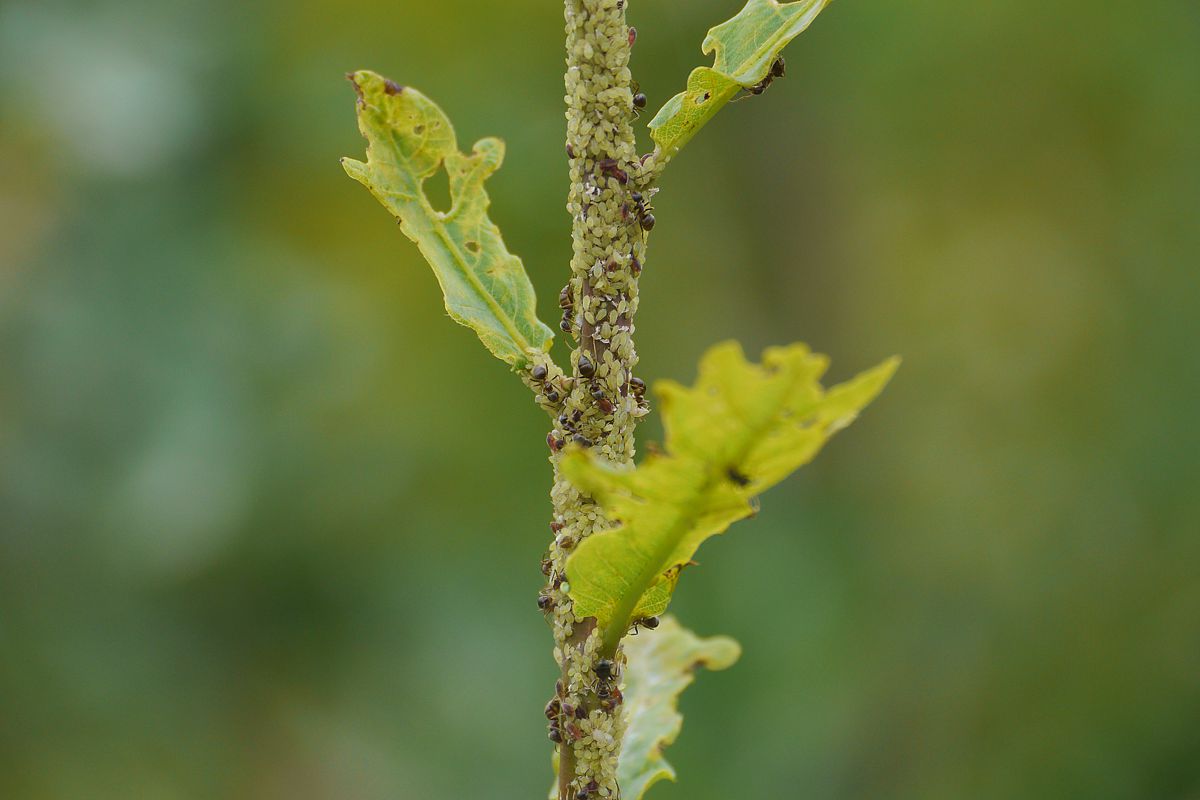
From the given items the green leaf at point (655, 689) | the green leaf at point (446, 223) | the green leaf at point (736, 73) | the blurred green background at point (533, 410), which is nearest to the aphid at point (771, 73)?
the green leaf at point (736, 73)

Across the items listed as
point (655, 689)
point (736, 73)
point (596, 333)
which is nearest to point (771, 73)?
point (736, 73)

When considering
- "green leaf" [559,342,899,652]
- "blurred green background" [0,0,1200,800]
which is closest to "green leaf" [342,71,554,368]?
"green leaf" [559,342,899,652]

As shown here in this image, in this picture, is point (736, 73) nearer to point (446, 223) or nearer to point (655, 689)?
point (446, 223)

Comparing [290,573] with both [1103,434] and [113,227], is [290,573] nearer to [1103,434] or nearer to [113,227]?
[113,227]

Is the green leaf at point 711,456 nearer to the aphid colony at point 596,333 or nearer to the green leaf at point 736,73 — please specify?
the aphid colony at point 596,333

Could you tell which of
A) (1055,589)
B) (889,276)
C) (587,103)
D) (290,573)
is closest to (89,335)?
(290,573)

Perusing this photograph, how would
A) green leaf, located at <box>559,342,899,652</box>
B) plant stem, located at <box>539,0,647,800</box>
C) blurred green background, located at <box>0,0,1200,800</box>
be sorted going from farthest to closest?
blurred green background, located at <box>0,0,1200,800</box>, plant stem, located at <box>539,0,647,800</box>, green leaf, located at <box>559,342,899,652</box>

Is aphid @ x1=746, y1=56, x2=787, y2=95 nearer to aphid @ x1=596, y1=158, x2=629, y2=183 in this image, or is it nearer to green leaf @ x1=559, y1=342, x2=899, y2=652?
aphid @ x1=596, y1=158, x2=629, y2=183
